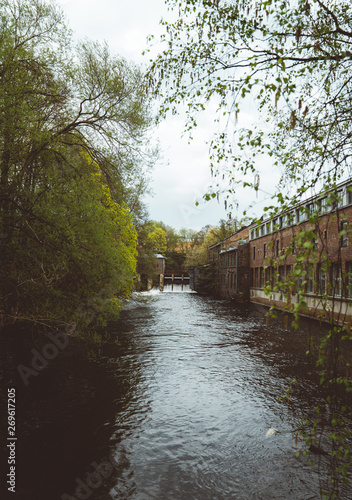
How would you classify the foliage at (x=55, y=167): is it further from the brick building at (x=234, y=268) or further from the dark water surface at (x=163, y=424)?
the brick building at (x=234, y=268)

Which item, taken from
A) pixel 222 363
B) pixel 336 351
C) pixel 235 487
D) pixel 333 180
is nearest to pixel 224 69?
pixel 333 180

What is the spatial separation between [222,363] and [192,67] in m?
11.5

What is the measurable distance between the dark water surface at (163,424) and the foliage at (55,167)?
7.40ft

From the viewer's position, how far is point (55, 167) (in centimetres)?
1125

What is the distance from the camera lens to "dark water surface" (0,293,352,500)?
6336mm

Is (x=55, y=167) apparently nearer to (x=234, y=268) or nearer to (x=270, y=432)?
(x=270, y=432)

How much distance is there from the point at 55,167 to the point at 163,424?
7.57 m

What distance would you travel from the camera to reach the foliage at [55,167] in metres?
8.87

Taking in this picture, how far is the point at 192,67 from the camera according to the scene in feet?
17.1

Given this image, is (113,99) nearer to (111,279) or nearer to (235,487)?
(111,279)

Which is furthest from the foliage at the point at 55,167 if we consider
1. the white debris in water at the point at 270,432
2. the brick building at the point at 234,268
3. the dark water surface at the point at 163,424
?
the brick building at the point at 234,268

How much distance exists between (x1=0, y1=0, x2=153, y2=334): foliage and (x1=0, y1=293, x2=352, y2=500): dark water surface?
7.40 ft

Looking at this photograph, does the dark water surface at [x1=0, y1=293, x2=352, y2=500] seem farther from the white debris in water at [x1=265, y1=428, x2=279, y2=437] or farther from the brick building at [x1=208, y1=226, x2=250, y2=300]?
the brick building at [x1=208, y1=226, x2=250, y2=300]

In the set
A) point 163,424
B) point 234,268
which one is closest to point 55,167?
point 163,424
